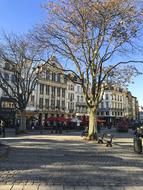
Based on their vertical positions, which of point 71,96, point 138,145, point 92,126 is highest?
point 71,96

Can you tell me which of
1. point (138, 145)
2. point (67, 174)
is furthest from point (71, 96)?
point (67, 174)

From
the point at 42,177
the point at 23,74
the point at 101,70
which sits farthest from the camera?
the point at 23,74

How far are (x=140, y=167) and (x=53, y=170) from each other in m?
3.46

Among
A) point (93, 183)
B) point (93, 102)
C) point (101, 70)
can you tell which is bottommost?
point (93, 183)

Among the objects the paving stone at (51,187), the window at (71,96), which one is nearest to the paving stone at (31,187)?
the paving stone at (51,187)

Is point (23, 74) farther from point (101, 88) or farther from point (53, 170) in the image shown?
point (53, 170)

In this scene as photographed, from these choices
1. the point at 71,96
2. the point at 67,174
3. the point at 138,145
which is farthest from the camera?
the point at 71,96

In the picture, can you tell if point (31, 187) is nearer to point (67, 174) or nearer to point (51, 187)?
point (51, 187)

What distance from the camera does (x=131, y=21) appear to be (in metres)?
27.8

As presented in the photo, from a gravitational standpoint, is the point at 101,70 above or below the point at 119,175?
above

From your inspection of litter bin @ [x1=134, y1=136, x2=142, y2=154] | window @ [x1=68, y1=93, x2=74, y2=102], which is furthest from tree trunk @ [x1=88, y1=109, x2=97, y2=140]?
window @ [x1=68, y1=93, x2=74, y2=102]

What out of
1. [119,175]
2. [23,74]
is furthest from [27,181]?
[23,74]

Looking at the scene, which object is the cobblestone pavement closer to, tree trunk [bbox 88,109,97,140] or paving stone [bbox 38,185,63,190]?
paving stone [bbox 38,185,63,190]

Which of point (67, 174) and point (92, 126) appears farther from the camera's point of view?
point (92, 126)
